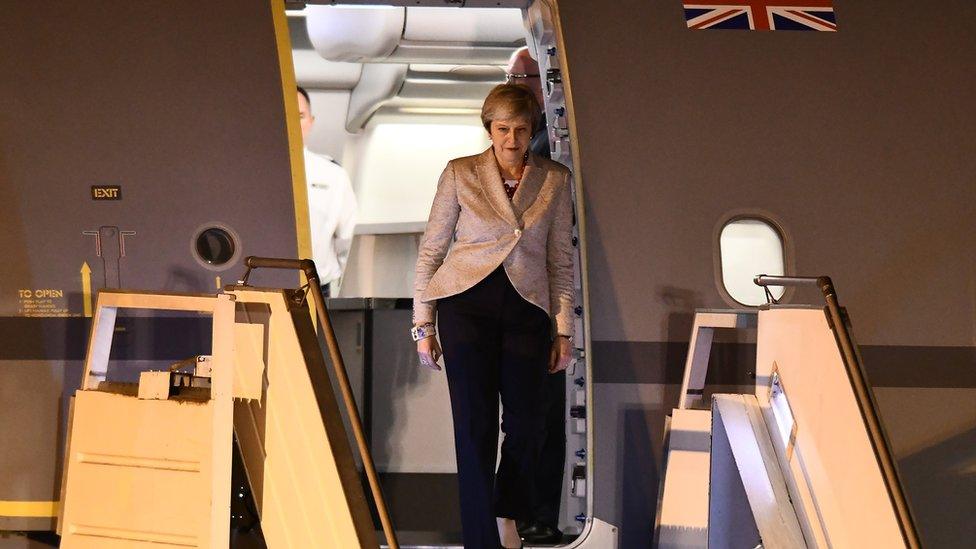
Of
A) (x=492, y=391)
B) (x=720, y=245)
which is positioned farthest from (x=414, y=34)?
(x=492, y=391)

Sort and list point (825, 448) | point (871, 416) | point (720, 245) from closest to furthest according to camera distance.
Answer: point (871, 416) < point (825, 448) < point (720, 245)

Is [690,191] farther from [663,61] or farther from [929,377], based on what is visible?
[929,377]

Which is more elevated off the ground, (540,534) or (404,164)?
(404,164)

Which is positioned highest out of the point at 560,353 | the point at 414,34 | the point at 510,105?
the point at 414,34

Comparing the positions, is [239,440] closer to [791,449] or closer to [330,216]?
[791,449]

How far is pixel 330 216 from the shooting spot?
23.6 ft

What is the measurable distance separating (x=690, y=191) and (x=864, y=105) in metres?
0.86

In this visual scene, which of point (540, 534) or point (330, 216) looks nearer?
point (540, 534)

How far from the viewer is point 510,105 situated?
13.2ft

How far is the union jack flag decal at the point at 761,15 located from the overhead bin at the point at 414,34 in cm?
227

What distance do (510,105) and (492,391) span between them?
3.36ft

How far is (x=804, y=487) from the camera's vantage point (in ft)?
11.6

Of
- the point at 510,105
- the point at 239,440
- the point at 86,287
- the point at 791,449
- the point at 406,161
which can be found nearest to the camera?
the point at 791,449

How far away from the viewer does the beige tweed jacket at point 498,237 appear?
405 cm
